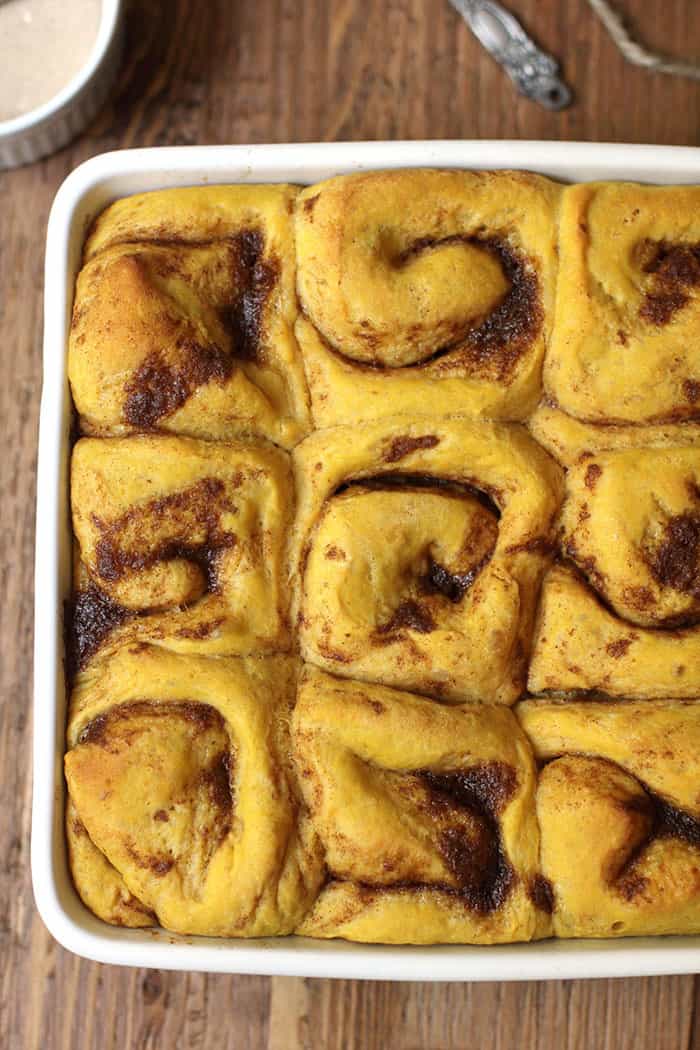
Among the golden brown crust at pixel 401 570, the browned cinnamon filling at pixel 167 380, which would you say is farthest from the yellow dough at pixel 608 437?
the browned cinnamon filling at pixel 167 380

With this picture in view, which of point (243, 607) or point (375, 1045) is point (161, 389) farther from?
point (375, 1045)

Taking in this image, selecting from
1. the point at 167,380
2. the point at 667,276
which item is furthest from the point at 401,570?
the point at 667,276

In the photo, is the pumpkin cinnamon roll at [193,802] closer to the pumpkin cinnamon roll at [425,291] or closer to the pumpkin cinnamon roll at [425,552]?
the pumpkin cinnamon roll at [425,552]

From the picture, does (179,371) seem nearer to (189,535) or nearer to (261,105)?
(189,535)

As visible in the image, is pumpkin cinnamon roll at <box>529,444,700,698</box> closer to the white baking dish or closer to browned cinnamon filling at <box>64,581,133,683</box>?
the white baking dish

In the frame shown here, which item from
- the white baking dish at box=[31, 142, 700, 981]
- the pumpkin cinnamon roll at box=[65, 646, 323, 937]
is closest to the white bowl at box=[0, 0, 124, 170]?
the white baking dish at box=[31, 142, 700, 981]
